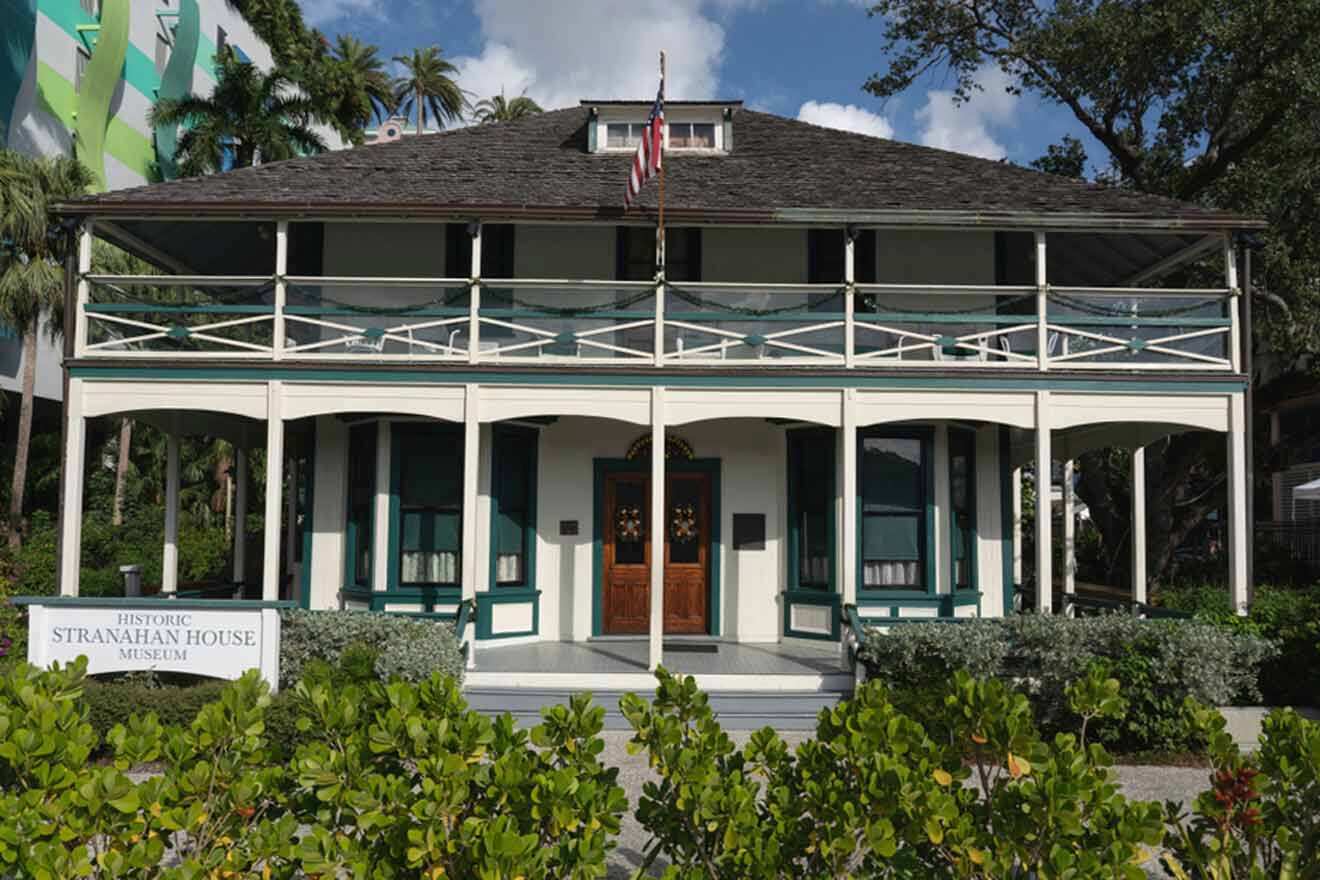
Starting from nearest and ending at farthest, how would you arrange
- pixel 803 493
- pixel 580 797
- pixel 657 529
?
pixel 580 797 → pixel 657 529 → pixel 803 493

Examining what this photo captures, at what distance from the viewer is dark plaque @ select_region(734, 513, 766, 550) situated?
13148mm

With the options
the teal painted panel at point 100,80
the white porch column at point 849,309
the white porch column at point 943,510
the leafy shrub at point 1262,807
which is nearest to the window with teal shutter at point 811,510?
the white porch column at point 943,510

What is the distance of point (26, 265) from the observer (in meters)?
22.6

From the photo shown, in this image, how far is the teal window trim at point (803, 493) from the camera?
1271cm

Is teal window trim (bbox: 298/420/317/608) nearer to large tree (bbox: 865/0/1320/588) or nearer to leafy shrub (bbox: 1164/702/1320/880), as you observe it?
leafy shrub (bbox: 1164/702/1320/880)

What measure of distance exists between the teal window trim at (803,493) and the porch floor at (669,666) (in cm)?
89

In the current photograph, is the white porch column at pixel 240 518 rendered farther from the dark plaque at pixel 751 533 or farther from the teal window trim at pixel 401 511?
the dark plaque at pixel 751 533

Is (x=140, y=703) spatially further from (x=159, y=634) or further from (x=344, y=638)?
(x=344, y=638)

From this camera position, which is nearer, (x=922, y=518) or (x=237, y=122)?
(x=922, y=518)

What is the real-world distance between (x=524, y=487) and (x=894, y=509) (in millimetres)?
5154

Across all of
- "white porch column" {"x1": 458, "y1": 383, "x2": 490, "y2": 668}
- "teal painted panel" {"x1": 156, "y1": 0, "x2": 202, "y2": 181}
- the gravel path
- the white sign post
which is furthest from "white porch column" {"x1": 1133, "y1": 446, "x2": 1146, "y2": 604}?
"teal painted panel" {"x1": 156, "y1": 0, "x2": 202, "y2": 181}

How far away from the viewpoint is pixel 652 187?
1288 centimetres

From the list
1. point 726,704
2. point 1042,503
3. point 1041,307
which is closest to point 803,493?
point 1042,503

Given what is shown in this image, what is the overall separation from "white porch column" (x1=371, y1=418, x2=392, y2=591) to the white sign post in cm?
261
